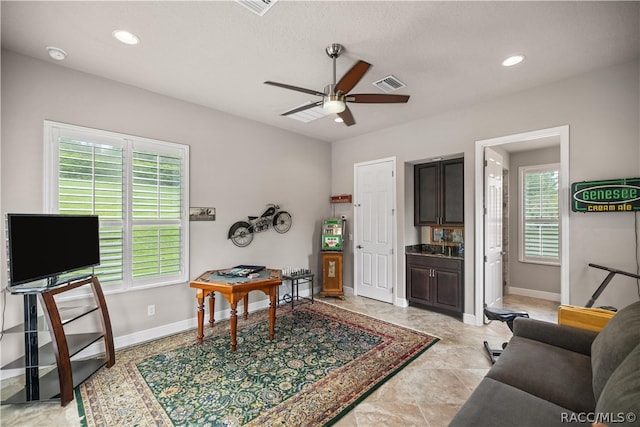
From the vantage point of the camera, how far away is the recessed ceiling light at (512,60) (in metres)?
2.60

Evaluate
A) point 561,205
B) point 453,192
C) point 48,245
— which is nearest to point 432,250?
point 453,192

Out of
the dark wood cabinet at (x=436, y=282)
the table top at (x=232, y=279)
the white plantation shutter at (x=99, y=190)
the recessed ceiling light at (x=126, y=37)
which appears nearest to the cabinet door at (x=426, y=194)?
the dark wood cabinet at (x=436, y=282)

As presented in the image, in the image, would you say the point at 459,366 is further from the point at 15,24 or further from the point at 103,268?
the point at 15,24

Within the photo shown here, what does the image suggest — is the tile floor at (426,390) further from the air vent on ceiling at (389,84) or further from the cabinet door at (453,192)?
the air vent on ceiling at (389,84)

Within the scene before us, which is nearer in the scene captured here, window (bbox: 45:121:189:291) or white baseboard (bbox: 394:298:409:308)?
window (bbox: 45:121:189:291)

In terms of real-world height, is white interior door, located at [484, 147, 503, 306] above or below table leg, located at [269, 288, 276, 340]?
above

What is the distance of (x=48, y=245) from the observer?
7.45ft

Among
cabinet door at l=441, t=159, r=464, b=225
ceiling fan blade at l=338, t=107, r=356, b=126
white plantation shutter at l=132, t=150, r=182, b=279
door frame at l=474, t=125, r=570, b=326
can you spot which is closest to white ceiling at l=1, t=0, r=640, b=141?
ceiling fan blade at l=338, t=107, r=356, b=126

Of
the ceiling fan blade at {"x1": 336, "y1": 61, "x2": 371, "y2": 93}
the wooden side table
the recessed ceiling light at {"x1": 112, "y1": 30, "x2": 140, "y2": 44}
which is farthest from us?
the wooden side table

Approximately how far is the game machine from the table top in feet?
5.09

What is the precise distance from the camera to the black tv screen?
2.04 metres

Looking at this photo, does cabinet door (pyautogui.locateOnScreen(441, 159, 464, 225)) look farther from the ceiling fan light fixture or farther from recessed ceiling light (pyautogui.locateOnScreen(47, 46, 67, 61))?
recessed ceiling light (pyautogui.locateOnScreen(47, 46, 67, 61))

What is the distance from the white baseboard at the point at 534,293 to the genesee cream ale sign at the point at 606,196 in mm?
2611

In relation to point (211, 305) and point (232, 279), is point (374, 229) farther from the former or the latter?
point (211, 305)
